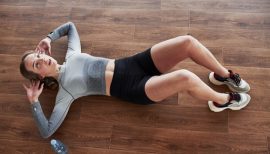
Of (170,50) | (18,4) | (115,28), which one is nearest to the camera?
(170,50)

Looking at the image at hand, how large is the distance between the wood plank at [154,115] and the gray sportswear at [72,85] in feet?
0.52

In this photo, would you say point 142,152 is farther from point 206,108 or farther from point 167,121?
point 206,108

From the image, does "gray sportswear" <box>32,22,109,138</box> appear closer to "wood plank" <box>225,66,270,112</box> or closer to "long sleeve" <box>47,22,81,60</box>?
"long sleeve" <box>47,22,81,60</box>

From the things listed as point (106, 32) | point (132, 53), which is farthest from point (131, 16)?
point (132, 53)

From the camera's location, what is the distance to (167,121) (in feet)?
6.58

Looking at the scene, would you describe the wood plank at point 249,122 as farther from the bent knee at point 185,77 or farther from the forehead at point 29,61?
the forehead at point 29,61

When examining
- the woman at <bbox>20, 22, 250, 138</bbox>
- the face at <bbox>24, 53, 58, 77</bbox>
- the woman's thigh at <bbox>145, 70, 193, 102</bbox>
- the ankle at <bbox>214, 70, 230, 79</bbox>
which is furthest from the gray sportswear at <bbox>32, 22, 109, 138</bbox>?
the ankle at <bbox>214, 70, 230, 79</bbox>

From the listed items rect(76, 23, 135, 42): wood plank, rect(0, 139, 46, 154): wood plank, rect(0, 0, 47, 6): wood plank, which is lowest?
rect(0, 139, 46, 154): wood plank

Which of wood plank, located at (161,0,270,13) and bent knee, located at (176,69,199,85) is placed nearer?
bent knee, located at (176,69,199,85)

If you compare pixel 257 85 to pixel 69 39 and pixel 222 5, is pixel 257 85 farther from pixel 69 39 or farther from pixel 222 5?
pixel 69 39

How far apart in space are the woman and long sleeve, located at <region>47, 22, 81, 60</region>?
135mm

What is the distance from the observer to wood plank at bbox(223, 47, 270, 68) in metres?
2.12

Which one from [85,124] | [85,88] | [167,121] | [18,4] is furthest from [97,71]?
[18,4]

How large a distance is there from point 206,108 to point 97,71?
741 millimetres
